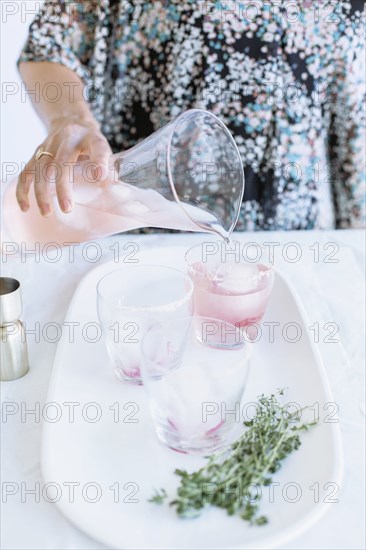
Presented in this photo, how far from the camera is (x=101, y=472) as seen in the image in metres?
0.50

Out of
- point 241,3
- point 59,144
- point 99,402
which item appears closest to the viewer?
point 99,402

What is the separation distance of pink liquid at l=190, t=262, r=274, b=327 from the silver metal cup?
19cm

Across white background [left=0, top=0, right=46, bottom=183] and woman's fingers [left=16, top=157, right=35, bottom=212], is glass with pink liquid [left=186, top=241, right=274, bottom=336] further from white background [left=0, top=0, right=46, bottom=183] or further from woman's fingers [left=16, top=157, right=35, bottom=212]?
white background [left=0, top=0, right=46, bottom=183]

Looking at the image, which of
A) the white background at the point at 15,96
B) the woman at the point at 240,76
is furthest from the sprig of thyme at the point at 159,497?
the white background at the point at 15,96

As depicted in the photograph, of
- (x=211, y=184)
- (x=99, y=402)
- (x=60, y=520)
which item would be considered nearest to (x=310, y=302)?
(x=211, y=184)

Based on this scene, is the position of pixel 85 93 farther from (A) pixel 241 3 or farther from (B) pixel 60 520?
(B) pixel 60 520

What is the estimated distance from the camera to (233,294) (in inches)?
26.4

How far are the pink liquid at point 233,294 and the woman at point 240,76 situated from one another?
0.37m

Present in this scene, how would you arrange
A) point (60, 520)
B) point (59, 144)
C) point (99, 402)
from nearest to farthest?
point (60, 520), point (99, 402), point (59, 144)

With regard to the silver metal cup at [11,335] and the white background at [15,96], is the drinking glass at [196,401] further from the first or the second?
the white background at [15,96]

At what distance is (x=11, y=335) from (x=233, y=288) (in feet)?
0.76

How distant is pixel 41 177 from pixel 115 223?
83mm

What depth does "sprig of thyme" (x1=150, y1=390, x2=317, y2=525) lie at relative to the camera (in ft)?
1.49

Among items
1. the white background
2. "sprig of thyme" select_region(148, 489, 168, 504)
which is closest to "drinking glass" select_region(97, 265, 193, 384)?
"sprig of thyme" select_region(148, 489, 168, 504)
